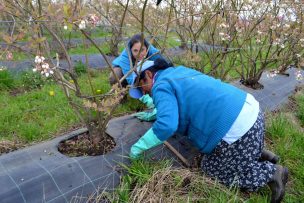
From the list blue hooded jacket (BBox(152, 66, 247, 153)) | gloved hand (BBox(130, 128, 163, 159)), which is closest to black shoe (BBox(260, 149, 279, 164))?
blue hooded jacket (BBox(152, 66, 247, 153))

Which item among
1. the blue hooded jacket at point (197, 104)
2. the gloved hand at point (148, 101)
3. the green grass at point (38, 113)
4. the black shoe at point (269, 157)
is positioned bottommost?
the green grass at point (38, 113)

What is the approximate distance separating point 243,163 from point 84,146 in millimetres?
1281

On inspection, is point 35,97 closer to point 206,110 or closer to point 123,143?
point 123,143

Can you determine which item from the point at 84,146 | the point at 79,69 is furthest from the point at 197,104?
the point at 79,69

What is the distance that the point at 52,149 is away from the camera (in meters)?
2.69

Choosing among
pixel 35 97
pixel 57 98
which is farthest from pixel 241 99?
pixel 35 97

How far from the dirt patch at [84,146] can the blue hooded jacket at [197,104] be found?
0.61 m

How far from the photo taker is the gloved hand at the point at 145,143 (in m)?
2.43

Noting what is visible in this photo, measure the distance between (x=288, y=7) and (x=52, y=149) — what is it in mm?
3776

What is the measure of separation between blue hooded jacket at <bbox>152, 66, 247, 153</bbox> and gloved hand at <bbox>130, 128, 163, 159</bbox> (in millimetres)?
102

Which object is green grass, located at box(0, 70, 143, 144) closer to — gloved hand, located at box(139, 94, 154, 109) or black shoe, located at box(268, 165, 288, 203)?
gloved hand, located at box(139, 94, 154, 109)

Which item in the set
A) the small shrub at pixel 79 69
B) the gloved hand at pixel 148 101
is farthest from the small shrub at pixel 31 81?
the gloved hand at pixel 148 101

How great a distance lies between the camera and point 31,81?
15.4 feet

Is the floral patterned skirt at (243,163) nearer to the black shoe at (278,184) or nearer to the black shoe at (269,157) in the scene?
the black shoe at (278,184)
